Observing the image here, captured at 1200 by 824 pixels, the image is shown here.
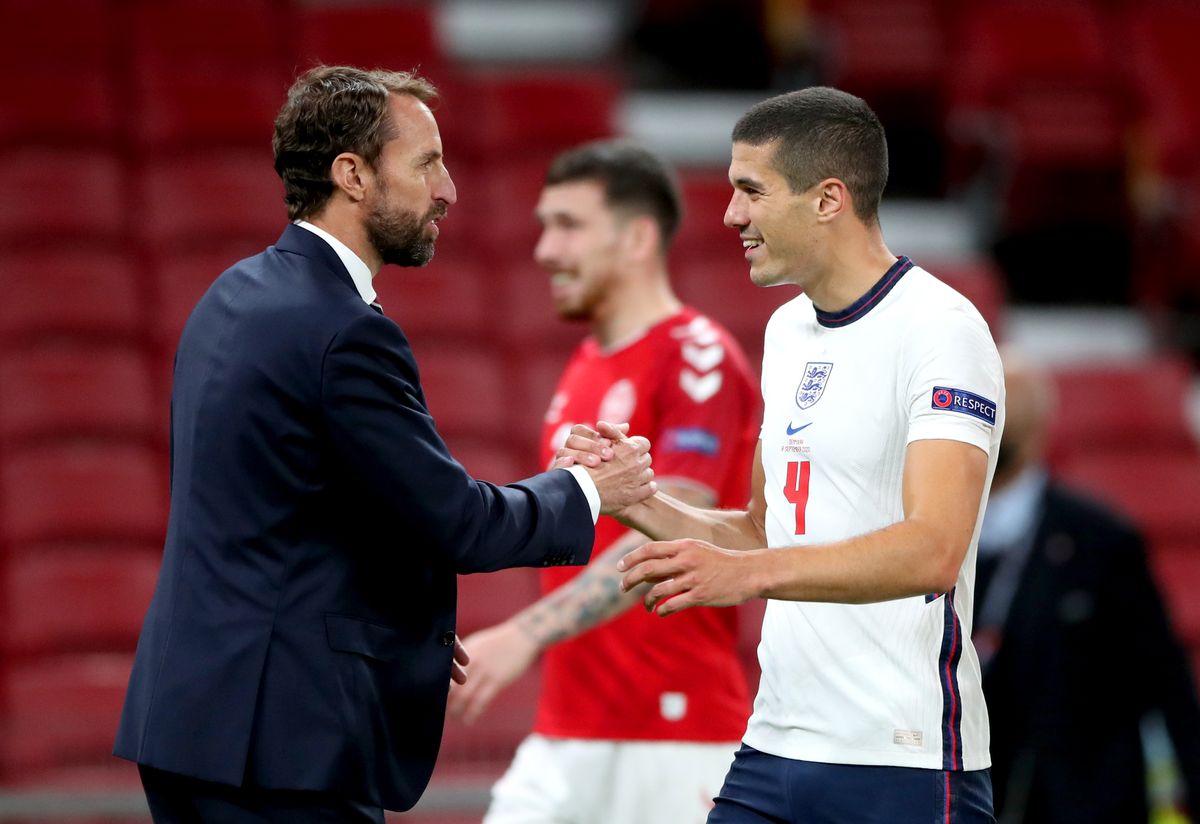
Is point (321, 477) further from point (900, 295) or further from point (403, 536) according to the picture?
point (900, 295)

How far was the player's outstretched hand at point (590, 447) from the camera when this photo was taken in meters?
3.17

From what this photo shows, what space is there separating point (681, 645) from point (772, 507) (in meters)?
0.90

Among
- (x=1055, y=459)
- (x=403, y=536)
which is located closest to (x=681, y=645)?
(x=403, y=536)

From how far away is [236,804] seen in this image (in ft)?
9.04

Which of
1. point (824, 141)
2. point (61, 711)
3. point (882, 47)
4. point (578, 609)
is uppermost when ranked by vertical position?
point (882, 47)

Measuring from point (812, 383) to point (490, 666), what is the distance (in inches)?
42.2

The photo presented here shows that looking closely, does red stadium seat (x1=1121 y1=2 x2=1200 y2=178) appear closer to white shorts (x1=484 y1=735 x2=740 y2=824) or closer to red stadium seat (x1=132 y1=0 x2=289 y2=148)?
red stadium seat (x1=132 y1=0 x2=289 y2=148)

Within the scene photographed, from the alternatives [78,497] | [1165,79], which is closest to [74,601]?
[78,497]

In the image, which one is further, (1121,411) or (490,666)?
(1121,411)

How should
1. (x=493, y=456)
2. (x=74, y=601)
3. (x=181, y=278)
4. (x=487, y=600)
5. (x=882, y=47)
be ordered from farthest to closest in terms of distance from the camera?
(x=882, y=47) < (x=181, y=278) < (x=493, y=456) < (x=487, y=600) < (x=74, y=601)

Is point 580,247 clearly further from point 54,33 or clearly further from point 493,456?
point 54,33

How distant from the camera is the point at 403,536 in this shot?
2.87 meters

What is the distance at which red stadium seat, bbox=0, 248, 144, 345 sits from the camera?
6637 mm

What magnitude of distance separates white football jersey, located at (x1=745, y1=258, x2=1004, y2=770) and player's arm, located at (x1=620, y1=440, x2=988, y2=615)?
0.26 feet
